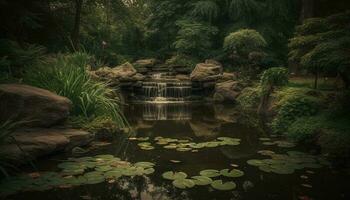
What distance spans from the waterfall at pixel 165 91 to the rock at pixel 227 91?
1422mm

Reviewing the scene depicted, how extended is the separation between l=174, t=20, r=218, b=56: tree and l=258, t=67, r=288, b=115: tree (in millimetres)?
9084

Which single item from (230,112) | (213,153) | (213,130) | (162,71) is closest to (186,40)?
(162,71)

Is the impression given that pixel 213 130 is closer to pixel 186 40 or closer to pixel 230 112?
pixel 230 112

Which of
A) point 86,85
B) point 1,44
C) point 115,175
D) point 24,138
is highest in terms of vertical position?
point 1,44

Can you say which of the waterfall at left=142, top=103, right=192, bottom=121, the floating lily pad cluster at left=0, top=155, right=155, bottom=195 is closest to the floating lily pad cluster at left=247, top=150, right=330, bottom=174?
the floating lily pad cluster at left=0, top=155, right=155, bottom=195

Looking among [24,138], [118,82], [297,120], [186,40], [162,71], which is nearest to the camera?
[24,138]

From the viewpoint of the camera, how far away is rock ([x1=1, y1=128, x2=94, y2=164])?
5.25m

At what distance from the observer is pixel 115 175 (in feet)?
17.3

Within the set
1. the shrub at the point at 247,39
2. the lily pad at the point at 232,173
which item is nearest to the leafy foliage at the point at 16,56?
the lily pad at the point at 232,173

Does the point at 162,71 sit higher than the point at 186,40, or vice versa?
the point at 186,40

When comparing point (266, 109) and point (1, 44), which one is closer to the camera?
point (1, 44)

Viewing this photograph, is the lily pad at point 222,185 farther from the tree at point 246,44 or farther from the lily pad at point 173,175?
the tree at point 246,44

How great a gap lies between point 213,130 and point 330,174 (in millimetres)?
3738

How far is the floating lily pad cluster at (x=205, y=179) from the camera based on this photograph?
15.9 feet
